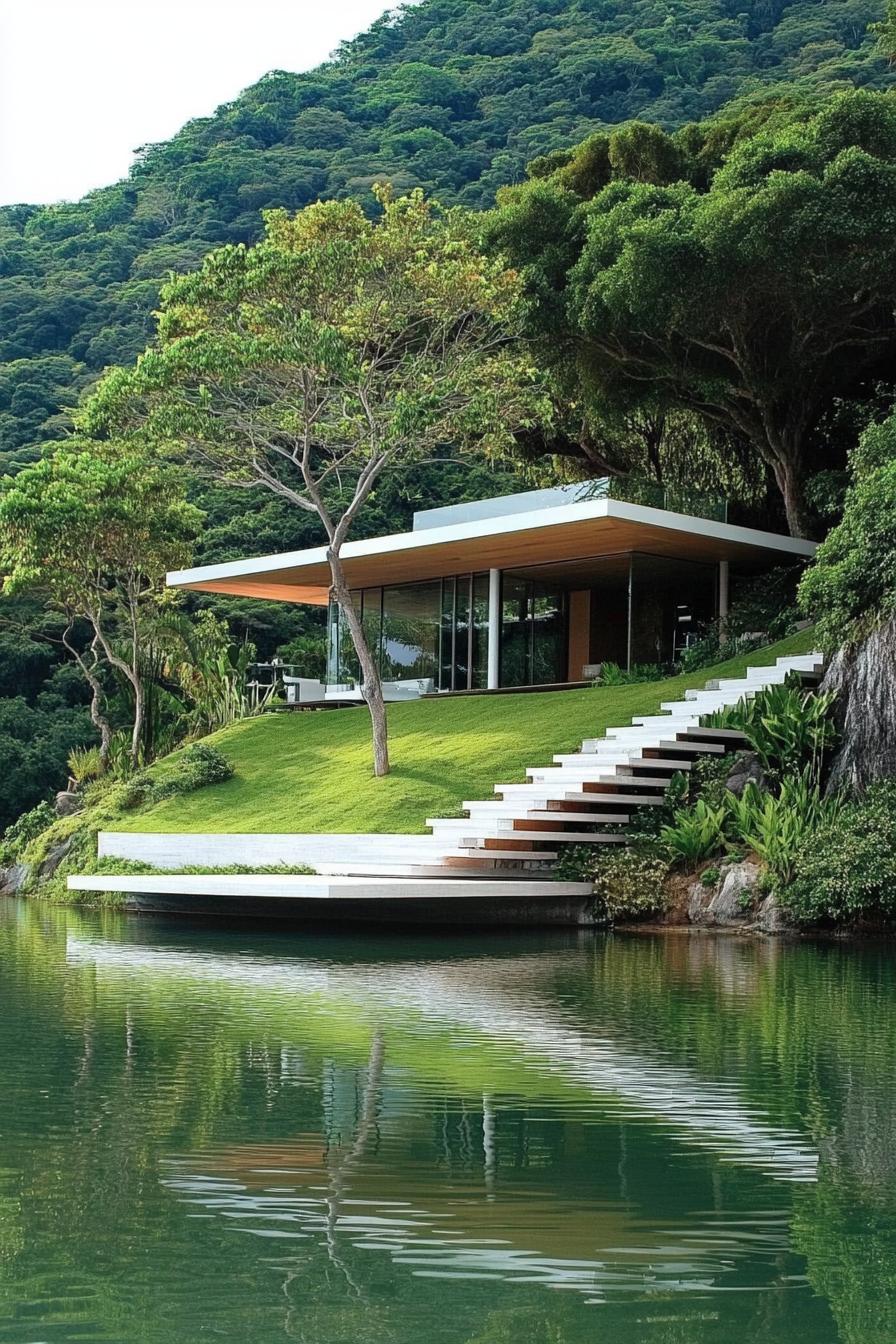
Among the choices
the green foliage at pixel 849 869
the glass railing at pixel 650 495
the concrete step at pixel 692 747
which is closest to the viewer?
the green foliage at pixel 849 869

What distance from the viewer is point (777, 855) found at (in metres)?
17.2

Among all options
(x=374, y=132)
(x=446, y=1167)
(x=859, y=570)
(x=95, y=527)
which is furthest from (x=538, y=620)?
(x=374, y=132)

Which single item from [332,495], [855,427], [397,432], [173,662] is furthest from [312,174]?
[397,432]

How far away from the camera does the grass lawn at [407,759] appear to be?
2167 cm

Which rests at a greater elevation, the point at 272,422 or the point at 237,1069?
the point at 272,422

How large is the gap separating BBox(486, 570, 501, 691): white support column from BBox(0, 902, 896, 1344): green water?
20101 mm

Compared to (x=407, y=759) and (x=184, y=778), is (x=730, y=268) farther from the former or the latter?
(x=184, y=778)

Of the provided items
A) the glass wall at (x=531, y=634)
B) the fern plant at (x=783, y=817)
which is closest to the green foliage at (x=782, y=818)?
the fern plant at (x=783, y=817)

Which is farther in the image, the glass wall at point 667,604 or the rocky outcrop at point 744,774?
the glass wall at point 667,604

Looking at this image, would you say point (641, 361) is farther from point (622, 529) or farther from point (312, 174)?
point (312, 174)

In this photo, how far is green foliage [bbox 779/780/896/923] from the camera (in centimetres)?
1614

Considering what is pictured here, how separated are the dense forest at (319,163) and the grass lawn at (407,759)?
15393 millimetres

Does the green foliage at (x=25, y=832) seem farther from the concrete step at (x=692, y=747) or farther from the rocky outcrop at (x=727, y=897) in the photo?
the rocky outcrop at (x=727, y=897)

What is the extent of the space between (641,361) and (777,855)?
1337 centimetres
